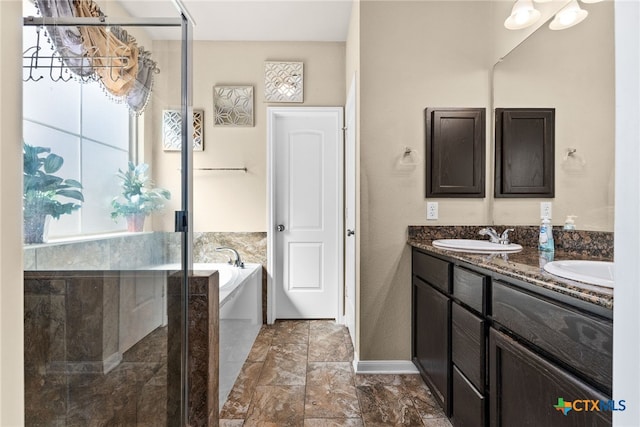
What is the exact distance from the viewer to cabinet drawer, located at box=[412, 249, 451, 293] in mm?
1678

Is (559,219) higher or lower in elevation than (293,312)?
higher

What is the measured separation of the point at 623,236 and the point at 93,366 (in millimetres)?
1158

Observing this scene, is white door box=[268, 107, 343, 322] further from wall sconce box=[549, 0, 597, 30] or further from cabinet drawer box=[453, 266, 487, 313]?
wall sconce box=[549, 0, 597, 30]

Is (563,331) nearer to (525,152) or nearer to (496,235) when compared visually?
(496,235)

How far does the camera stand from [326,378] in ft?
7.23

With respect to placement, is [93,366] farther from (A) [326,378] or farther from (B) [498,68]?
(B) [498,68]

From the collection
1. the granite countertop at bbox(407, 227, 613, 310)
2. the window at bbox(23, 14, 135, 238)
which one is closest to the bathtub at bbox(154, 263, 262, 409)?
the window at bbox(23, 14, 135, 238)

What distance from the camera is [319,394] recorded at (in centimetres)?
201

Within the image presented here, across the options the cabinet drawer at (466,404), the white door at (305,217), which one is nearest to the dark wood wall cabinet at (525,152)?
the cabinet drawer at (466,404)

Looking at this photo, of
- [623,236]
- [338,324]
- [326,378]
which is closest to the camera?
[623,236]

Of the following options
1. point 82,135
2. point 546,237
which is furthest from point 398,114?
point 82,135

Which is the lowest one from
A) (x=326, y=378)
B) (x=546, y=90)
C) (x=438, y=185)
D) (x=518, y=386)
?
(x=326, y=378)

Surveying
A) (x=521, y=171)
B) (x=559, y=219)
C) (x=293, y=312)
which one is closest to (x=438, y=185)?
(x=521, y=171)

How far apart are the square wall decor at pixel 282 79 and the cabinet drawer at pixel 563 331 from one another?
2704mm
